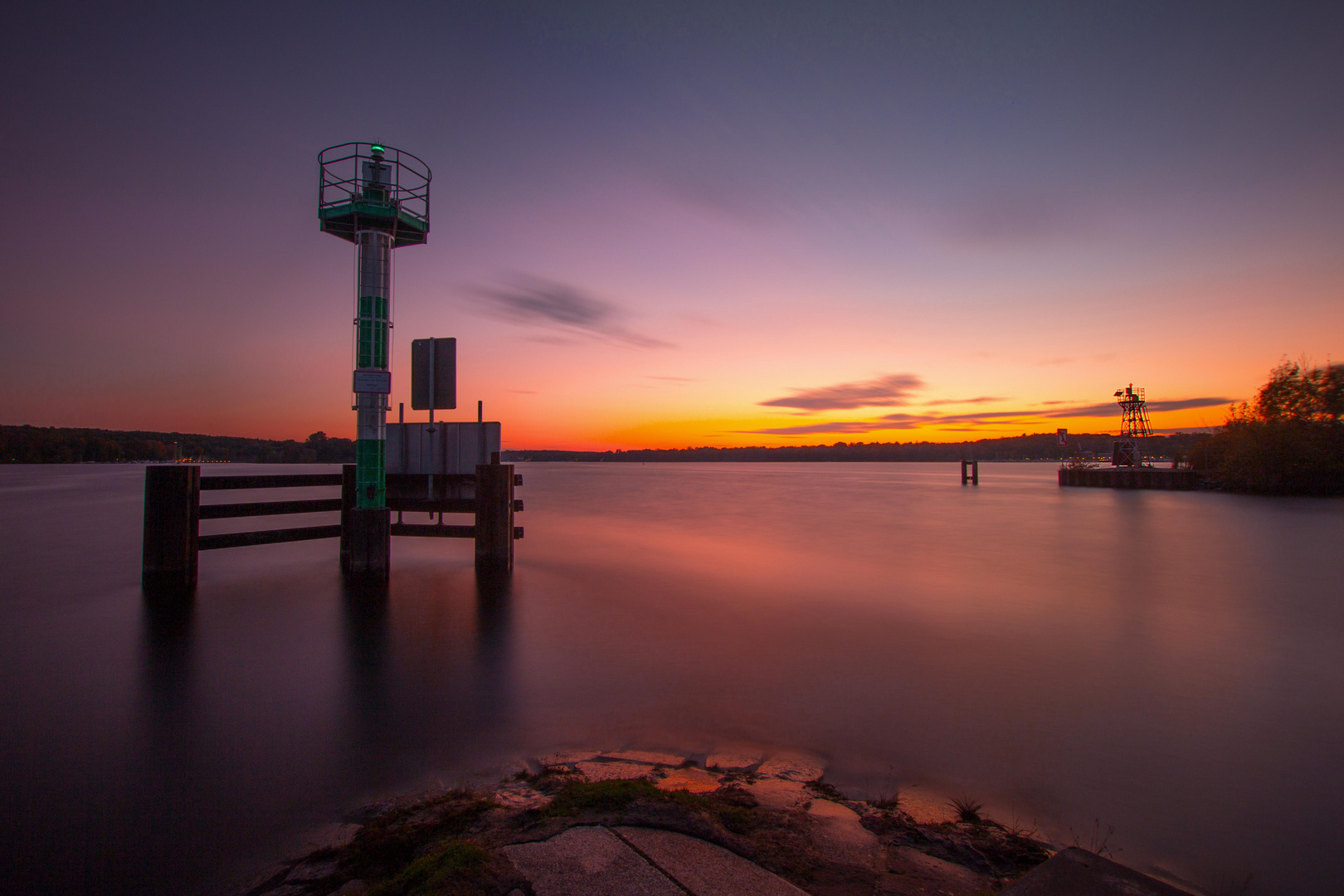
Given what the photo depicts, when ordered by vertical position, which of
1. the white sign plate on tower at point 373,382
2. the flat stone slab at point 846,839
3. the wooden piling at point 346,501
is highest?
the white sign plate on tower at point 373,382

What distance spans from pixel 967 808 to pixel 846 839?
43.8 inches

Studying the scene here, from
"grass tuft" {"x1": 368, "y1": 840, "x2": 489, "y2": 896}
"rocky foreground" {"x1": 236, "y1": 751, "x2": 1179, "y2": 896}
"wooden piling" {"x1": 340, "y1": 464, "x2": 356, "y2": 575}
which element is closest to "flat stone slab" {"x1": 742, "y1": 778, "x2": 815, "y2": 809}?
"rocky foreground" {"x1": 236, "y1": 751, "x2": 1179, "y2": 896}

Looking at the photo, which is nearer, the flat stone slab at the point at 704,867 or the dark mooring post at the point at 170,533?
the flat stone slab at the point at 704,867

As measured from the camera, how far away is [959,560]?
14922 mm

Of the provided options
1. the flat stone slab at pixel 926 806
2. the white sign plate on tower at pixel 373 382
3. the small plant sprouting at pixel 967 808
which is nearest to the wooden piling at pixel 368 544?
the white sign plate on tower at pixel 373 382

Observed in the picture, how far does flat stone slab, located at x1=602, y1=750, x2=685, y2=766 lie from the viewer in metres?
4.24

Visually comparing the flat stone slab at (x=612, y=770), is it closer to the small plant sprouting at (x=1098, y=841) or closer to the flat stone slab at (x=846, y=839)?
the flat stone slab at (x=846, y=839)

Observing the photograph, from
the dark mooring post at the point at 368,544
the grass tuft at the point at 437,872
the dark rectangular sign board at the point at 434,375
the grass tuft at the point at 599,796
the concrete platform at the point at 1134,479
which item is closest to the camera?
the grass tuft at the point at 437,872

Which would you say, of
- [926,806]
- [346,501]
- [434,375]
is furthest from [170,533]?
[926,806]

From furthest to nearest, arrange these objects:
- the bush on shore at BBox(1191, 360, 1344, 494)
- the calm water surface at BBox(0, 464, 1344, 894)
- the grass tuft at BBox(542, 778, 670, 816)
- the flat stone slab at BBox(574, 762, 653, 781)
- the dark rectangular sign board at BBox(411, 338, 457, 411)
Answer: the bush on shore at BBox(1191, 360, 1344, 494), the dark rectangular sign board at BBox(411, 338, 457, 411), the flat stone slab at BBox(574, 762, 653, 781), the calm water surface at BBox(0, 464, 1344, 894), the grass tuft at BBox(542, 778, 670, 816)

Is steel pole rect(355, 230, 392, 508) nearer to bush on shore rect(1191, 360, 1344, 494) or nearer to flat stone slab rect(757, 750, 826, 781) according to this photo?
flat stone slab rect(757, 750, 826, 781)

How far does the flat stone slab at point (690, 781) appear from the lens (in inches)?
147

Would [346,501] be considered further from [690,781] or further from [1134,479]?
[1134,479]

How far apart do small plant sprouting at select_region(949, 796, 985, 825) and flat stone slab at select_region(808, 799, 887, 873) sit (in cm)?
67
